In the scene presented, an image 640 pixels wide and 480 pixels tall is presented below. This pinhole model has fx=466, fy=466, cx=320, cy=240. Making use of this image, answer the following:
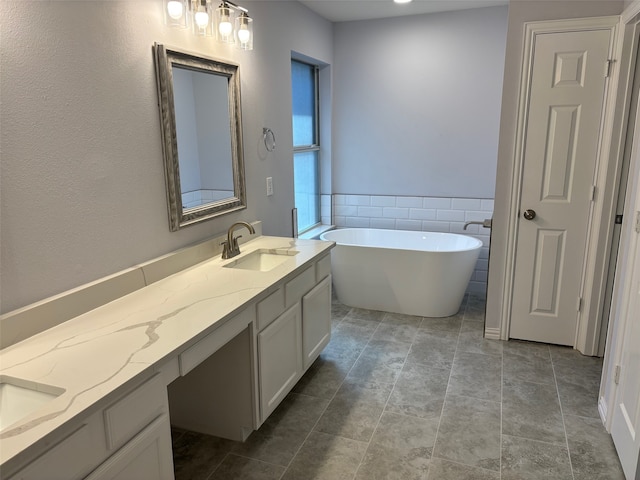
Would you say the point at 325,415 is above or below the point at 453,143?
below

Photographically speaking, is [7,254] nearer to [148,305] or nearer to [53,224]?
[53,224]

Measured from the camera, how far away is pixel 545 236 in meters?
3.10

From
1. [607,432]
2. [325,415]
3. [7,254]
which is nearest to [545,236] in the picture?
[607,432]

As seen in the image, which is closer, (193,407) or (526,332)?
(193,407)

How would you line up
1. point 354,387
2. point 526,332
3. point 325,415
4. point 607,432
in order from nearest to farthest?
1. point 607,432
2. point 325,415
3. point 354,387
4. point 526,332

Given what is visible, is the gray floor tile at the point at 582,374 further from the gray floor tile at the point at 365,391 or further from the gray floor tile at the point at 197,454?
the gray floor tile at the point at 197,454

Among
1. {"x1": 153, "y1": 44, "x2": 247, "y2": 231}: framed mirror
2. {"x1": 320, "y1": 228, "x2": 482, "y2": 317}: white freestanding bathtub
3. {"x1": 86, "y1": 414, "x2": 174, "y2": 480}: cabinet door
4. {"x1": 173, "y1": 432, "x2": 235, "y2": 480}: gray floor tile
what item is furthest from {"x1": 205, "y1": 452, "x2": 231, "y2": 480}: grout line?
{"x1": 320, "y1": 228, "x2": 482, "y2": 317}: white freestanding bathtub

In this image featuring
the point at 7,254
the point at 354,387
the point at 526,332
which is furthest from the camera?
the point at 526,332

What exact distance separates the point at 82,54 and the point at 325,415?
1.98m

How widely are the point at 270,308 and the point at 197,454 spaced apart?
0.76 metres

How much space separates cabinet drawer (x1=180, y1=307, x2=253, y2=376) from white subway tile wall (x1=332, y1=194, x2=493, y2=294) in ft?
8.99

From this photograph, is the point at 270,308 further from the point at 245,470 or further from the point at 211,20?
the point at 211,20

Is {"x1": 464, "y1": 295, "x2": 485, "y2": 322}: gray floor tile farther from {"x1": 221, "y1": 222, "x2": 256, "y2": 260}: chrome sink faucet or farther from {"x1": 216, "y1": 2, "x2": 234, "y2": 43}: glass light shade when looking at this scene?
{"x1": 216, "y1": 2, "x2": 234, "y2": 43}: glass light shade

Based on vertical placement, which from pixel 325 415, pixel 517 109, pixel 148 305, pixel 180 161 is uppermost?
pixel 517 109
